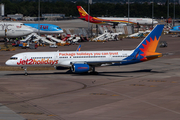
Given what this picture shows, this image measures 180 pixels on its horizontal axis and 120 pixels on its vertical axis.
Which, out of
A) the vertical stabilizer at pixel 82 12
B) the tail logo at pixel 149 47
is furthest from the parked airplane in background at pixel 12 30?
the tail logo at pixel 149 47

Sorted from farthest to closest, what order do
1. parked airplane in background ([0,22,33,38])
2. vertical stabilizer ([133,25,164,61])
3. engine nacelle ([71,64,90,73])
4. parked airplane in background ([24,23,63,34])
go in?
parked airplane in background ([24,23,63,34])
parked airplane in background ([0,22,33,38])
vertical stabilizer ([133,25,164,61])
engine nacelle ([71,64,90,73])

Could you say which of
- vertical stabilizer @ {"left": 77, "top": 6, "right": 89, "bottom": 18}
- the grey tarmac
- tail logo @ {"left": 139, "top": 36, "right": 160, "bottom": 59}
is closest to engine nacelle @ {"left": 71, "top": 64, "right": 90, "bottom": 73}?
the grey tarmac

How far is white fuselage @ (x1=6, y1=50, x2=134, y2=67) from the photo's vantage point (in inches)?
2079

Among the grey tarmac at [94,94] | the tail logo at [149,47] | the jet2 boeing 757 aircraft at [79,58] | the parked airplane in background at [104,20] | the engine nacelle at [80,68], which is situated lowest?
the grey tarmac at [94,94]

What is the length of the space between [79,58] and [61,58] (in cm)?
311

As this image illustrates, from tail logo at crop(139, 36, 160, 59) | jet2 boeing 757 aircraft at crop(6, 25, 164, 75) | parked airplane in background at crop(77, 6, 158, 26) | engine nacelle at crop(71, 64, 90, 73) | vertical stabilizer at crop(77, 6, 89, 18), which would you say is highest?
vertical stabilizer at crop(77, 6, 89, 18)

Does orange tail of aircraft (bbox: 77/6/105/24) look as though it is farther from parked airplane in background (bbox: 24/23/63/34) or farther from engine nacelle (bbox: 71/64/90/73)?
engine nacelle (bbox: 71/64/90/73)

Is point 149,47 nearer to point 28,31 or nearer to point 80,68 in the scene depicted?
point 80,68

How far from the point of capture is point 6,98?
124ft

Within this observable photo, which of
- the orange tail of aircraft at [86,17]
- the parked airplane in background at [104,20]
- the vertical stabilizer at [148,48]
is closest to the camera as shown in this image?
the vertical stabilizer at [148,48]

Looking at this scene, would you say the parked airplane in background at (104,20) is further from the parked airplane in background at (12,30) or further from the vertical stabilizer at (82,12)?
the parked airplane in background at (12,30)

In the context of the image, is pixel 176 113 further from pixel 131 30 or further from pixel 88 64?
pixel 131 30

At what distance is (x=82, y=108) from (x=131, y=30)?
136 meters

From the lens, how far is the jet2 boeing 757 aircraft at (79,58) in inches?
2073
